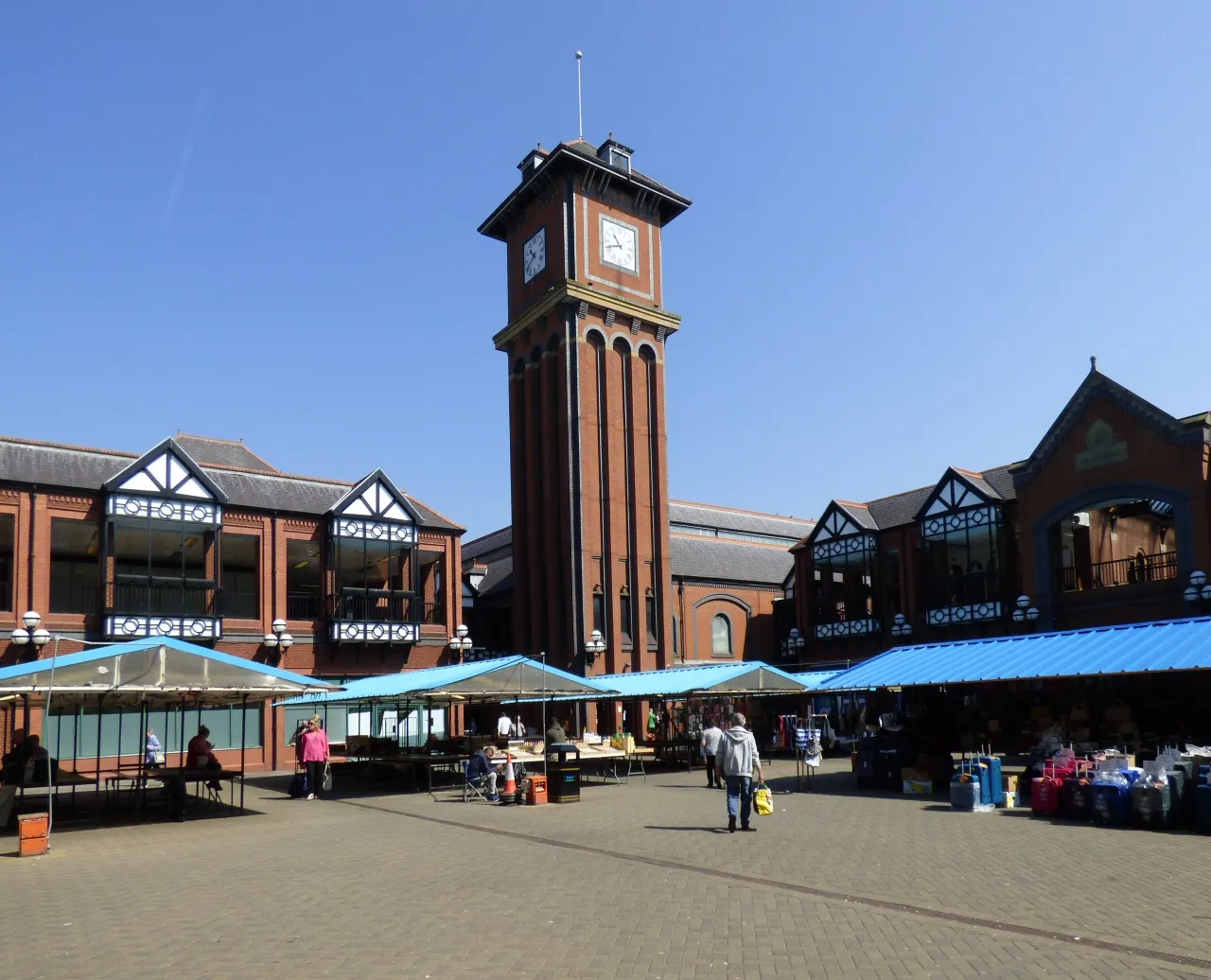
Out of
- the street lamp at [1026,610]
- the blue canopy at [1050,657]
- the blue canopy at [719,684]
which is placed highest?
the street lamp at [1026,610]

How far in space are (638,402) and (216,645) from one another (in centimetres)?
1790

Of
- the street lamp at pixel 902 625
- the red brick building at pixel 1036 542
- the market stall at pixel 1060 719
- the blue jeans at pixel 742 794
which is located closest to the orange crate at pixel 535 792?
the blue jeans at pixel 742 794

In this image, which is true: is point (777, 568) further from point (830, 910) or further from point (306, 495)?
point (830, 910)

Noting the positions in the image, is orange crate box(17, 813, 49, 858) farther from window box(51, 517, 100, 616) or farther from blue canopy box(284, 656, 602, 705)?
window box(51, 517, 100, 616)

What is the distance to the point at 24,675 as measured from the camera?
17.0 metres

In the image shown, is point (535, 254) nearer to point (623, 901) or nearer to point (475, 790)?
point (475, 790)

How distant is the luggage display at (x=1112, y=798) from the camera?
1474 cm

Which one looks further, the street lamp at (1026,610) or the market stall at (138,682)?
the street lamp at (1026,610)

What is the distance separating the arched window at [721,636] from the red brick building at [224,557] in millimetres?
13781

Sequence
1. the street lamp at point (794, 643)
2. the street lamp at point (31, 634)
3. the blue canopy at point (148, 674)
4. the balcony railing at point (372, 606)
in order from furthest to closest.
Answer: the street lamp at point (794, 643), the balcony railing at point (372, 606), the street lamp at point (31, 634), the blue canopy at point (148, 674)

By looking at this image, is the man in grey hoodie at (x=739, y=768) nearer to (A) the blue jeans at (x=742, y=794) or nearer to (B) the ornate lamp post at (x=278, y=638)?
(A) the blue jeans at (x=742, y=794)

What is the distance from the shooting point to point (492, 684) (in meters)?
22.3

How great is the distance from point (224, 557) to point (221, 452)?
212 inches

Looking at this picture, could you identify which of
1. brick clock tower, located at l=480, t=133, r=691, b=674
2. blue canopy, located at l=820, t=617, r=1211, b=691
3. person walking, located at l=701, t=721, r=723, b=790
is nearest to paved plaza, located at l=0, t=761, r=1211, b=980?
person walking, located at l=701, t=721, r=723, b=790
